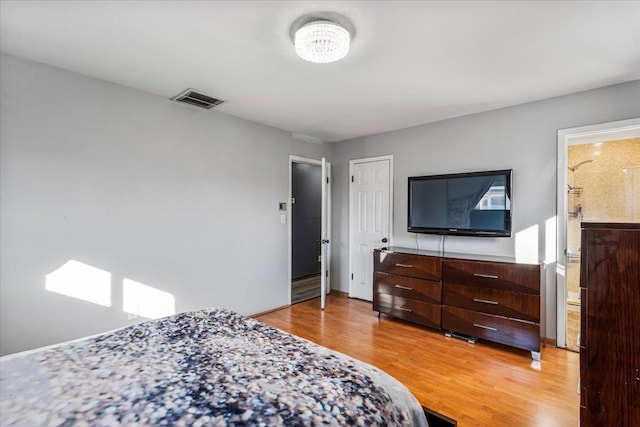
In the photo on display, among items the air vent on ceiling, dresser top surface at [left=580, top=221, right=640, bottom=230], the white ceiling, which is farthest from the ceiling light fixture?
dresser top surface at [left=580, top=221, right=640, bottom=230]

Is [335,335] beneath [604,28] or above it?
beneath

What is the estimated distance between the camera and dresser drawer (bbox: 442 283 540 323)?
2.64m

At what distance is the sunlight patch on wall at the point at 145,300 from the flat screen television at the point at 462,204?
→ 9.33 feet

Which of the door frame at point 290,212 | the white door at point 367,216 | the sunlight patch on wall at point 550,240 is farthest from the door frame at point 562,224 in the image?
the door frame at point 290,212

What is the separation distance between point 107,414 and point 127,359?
0.40m

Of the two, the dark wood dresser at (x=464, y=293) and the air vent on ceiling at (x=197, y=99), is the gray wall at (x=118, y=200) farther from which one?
the dark wood dresser at (x=464, y=293)

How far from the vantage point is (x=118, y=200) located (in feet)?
8.59

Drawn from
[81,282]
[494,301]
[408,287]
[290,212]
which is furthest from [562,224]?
[81,282]

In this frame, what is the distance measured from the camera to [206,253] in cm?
323

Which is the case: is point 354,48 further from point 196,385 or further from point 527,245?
point 527,245

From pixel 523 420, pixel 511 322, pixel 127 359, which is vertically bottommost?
pixel 523 420

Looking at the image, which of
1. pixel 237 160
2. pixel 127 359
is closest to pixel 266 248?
pixel 237 160

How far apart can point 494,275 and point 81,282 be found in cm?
363

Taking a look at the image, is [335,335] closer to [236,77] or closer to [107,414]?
[107,414]
